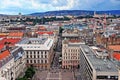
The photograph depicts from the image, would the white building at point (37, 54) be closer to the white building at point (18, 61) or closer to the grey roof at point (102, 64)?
the white building at point (18, 61)

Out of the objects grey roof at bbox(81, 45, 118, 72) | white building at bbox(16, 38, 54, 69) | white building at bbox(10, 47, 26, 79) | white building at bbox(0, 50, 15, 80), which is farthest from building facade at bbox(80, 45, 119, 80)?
white building at bbox(16, 38, 54, 69)

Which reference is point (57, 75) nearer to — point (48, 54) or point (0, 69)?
point (48, 54)

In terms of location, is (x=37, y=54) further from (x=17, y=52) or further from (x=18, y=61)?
(x=18, y=61)

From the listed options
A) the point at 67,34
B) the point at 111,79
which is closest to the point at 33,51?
the point at 111,79

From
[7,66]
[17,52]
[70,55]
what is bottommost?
[70,55]

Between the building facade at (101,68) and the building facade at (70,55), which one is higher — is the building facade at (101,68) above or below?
above

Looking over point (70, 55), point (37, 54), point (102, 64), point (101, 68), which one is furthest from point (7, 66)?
point (70, 55)

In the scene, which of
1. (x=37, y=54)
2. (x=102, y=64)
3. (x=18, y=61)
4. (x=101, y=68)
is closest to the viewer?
(x=101, y=68)

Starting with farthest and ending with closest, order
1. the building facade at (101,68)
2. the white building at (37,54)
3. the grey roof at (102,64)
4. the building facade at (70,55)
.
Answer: the building facade at (70,55) → the white building at (37,54) → the grey roof at (102,64) → the building facade at (101,68)

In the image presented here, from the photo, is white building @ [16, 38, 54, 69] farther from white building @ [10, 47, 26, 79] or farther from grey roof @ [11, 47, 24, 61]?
grey roof @ [11, 47, 24, 61]

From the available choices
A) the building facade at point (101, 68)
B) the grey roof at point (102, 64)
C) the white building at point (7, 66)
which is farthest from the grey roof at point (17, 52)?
the building facade at point (101, 68)

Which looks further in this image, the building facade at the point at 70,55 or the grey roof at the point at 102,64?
the building facade at the point at 70,55
